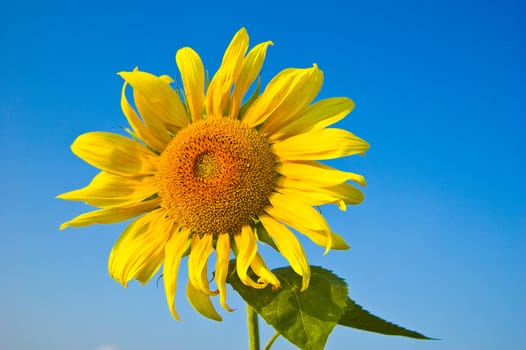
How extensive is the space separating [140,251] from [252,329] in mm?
967

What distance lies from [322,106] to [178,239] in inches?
54.7

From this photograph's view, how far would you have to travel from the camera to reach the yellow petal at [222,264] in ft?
13.0

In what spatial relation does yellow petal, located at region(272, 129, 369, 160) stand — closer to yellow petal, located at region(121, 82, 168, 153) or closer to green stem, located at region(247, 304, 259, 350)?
yellow petal, located at region(121, 82, 168, 153)

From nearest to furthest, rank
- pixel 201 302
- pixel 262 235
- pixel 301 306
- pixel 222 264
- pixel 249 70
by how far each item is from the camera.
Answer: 1. pixel 301 306
2. pixel 222 264
3. pixel 201 302
4. pixel 262 235
5. pixel 249 70

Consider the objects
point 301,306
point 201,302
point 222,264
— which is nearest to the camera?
point 301,306

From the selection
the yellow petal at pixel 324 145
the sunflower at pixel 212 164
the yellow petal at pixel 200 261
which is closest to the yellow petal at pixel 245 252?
the sunflower at pixel 212 164

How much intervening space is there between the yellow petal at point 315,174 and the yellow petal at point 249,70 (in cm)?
Result: 59

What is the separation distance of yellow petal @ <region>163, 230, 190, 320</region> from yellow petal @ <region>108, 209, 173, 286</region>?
3.1 inches

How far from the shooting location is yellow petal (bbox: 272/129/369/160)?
4.21 m

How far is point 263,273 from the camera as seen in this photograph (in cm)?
397

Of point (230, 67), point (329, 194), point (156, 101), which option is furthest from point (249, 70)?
point (329, 194)

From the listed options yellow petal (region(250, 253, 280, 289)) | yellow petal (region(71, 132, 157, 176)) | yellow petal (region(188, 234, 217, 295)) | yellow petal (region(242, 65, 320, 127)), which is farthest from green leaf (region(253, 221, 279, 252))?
yellow petal (region(71, 132, 157, 176))

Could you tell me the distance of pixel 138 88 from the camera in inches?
172

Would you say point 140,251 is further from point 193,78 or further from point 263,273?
point 193,78
